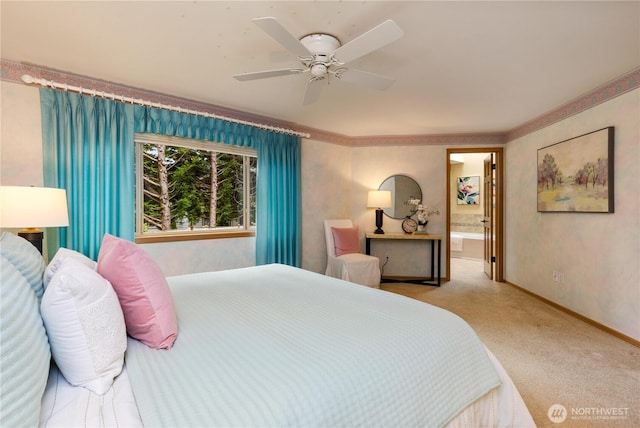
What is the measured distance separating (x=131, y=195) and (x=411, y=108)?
310cm

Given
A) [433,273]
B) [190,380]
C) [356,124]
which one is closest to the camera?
[190,380]

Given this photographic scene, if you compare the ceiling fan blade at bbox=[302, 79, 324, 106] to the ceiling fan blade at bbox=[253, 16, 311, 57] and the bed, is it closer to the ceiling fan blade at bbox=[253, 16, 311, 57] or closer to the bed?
the ceiling fan blade at bbox=[253, 16, 311, 57]

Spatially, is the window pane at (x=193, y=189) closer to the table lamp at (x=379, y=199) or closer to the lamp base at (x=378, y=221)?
the table lamp at (x=379, y=199)

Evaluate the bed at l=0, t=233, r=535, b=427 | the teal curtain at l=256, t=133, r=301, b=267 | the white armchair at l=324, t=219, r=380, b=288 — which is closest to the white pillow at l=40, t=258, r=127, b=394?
the bed at l=0, t=233, r=535, b=427

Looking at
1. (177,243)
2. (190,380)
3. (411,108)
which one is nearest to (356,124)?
(411,108)

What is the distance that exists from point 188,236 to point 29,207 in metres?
1.44

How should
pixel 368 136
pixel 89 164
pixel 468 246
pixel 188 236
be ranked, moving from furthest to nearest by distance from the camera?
pixel 468 246 → pixel 368 136 → pixel 188 236 → pixel 89 164

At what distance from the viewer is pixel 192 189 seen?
3.57 metres

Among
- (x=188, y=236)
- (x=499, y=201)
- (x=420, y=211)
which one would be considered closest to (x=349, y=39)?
(x=188, y=236)

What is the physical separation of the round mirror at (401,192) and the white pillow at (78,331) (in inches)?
177

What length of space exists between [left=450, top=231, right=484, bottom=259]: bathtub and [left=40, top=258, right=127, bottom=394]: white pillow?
742cm

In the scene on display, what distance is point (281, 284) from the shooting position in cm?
206

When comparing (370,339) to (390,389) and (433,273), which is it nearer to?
(390,389)

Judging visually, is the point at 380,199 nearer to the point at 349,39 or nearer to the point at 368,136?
the point at 368,136
